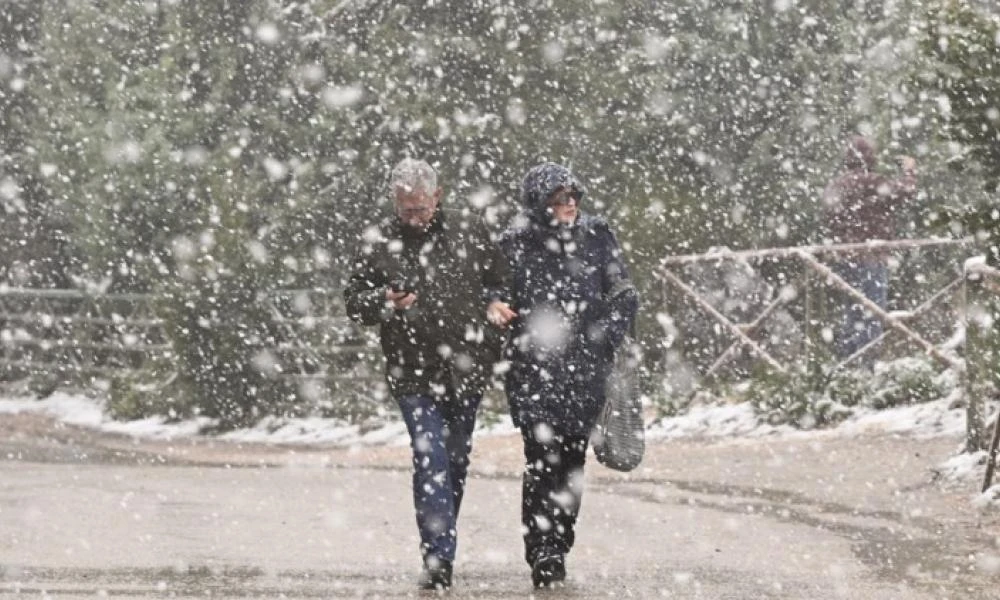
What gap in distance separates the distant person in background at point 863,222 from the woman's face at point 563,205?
7.80m

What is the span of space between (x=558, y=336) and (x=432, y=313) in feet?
1.76

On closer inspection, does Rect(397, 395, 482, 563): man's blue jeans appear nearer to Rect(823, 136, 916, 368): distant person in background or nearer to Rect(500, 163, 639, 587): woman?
Rect(500, 163, 639, 587): woman

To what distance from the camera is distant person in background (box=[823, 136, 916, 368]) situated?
15.6 metres

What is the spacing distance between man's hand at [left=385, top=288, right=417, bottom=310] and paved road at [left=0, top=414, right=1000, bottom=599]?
3.79 feet

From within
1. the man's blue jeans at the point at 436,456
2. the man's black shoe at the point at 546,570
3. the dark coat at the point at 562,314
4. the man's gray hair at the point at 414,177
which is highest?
the man's gray hair at the point at 414,177

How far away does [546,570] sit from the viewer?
7.66 metres

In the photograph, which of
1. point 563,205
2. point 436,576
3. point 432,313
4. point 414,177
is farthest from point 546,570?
point 414,177

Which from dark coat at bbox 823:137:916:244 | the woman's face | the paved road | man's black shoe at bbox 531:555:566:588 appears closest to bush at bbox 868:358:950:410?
the paved road

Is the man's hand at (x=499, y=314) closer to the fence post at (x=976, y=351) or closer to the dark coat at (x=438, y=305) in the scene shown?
the dark coat at (x=438, y=305)

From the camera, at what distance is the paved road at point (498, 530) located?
7.80m

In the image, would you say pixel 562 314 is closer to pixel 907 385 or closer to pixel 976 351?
pixel 976 351

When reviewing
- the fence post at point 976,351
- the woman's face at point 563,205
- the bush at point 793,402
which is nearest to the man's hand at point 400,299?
the woman's face at point 563,205

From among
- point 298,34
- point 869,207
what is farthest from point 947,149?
point 298,34

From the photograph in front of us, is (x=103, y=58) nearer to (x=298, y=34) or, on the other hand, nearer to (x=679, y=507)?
(x=298, y=34)
